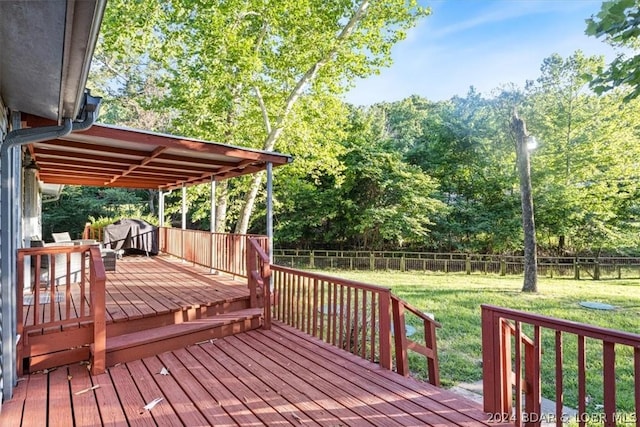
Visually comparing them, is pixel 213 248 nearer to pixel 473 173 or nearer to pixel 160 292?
pixel 160 292

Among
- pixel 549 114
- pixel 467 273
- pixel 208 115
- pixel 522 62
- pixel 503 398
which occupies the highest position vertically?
pixel 522 62

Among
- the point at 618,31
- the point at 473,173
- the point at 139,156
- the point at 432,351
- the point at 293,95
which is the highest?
the point at 293,95

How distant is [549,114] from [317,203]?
39.4 feet

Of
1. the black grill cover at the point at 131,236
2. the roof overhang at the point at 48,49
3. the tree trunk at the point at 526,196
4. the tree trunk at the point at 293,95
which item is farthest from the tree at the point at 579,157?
the roof overhang at the point at 48,49

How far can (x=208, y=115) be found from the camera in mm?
10359

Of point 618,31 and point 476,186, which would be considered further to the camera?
point 476,186

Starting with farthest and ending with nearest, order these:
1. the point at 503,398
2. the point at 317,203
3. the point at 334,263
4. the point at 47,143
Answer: the point at 317,203 → the point at 334,263 → the point at 47,143 → the point at 503,398

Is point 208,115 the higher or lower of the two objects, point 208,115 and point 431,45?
the lower

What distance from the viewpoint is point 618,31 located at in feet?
8.68

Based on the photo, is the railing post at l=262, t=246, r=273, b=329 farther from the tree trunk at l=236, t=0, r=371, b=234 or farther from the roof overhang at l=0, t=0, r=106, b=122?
the tree trunk at l=236, t=0, r=371, b=234

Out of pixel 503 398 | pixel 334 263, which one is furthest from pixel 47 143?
pixel 334 263

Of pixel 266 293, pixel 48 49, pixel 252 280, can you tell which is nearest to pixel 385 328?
pixel 266 293

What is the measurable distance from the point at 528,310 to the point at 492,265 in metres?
8.21

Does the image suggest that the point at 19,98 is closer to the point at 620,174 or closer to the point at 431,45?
the point at 431,45
